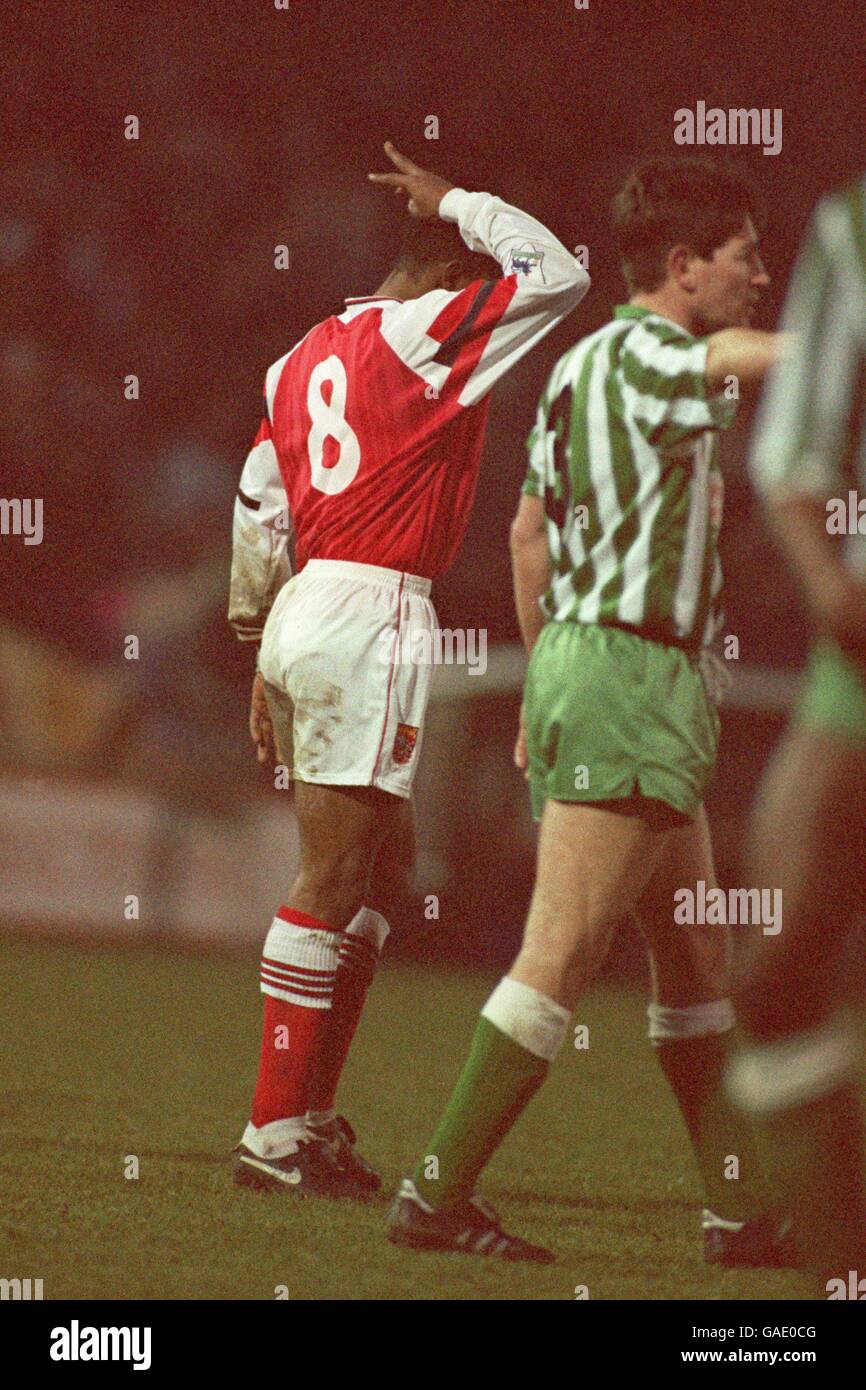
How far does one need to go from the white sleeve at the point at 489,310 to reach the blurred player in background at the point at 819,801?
1.73m

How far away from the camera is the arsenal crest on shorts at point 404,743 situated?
5.22 metres

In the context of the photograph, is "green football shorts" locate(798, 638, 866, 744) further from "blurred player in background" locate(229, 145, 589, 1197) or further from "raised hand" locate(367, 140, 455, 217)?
"raised hand" locate(367, 140, 455, 217)

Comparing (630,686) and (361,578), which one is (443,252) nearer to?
(361,578)

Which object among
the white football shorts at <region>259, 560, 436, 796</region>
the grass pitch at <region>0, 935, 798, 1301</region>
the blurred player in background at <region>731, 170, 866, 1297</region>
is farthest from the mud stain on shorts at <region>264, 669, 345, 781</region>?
the blurred player in background at <region>731, 170, 866, 1297</region>

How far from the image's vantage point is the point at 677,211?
14.6ft

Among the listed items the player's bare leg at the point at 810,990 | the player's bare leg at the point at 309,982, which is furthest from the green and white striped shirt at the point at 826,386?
the player's bare leg at the point at 309,982

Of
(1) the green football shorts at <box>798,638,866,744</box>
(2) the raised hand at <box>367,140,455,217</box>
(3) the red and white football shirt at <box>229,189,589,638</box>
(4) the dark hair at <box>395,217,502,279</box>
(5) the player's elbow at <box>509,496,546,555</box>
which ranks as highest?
(2) the raised hand at <box>367,140,455,217</box>

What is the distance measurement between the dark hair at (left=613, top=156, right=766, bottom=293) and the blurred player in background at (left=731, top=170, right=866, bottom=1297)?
98 centimetres

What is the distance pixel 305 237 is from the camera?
46.5 ft

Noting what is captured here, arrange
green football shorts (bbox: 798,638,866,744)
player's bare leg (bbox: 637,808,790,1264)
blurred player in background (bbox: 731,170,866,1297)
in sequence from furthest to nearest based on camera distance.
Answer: player's bare leg (bbox: 637,808,790,1264)
green football shorts (bbox: 798,638,866,744)
blurred player in background (bbox: 731,170,866,1297)

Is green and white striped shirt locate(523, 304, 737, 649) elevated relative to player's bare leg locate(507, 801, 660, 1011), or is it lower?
elevated

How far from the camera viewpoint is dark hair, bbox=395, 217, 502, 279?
5465mm
